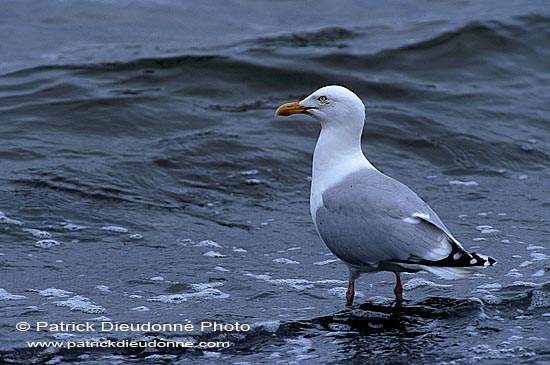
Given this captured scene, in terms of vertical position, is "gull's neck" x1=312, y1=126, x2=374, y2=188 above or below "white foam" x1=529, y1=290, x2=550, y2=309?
above

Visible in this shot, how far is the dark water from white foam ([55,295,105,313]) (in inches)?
1.1

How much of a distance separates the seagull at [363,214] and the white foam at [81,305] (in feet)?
5.10

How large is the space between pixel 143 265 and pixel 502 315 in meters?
2.69

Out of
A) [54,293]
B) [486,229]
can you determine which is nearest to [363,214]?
[54,293]

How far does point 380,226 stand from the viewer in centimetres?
570

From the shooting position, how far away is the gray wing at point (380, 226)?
18.2ft

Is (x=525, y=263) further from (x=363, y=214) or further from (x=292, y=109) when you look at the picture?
(x=292, y=109)

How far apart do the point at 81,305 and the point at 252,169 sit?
3691 mm

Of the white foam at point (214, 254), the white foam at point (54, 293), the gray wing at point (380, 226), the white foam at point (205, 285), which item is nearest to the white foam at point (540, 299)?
the gray wing at point (380, 226)

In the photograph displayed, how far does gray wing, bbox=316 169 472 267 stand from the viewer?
554cm

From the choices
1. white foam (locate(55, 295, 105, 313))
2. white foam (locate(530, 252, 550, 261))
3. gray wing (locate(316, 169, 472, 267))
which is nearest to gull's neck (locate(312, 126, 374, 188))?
gray wing (locate(316, 169, 472, 267))

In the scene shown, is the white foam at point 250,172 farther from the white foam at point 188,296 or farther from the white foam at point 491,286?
the white foam at point 491,286

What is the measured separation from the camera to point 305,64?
1266cm

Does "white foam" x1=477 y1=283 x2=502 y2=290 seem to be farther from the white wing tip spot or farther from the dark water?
the white wing tip spot
